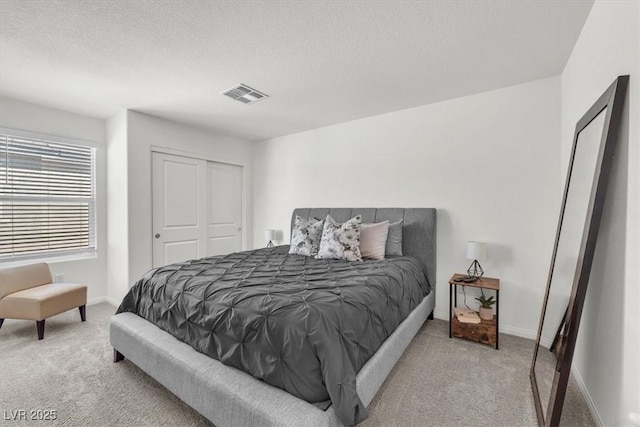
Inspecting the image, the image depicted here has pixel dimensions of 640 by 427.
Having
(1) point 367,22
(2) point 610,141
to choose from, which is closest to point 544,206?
(2) point 610,141

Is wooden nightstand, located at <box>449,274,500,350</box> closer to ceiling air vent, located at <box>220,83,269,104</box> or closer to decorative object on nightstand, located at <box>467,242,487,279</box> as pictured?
decorative object on nightstand, located at <box>467,242,487,279</box>

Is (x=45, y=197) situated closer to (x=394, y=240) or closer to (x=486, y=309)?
(x=394, y=240)

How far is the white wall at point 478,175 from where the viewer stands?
2.56m

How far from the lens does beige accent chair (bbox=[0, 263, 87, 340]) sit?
261 centimetres

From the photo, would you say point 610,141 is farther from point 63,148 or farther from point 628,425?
point 63,148

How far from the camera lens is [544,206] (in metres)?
2.54

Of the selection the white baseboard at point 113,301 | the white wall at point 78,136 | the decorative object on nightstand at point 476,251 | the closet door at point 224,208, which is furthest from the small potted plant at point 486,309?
the white wall at point 78,136

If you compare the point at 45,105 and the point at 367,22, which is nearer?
the point at 367,22

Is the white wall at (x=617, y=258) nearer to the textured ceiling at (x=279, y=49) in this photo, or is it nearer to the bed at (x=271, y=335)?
the textured ceiling at (x=279, y=49)

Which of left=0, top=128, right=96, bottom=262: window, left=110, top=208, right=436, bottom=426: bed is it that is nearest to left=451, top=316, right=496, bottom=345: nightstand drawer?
left=110, top=208, right=436, bottom=426: bed

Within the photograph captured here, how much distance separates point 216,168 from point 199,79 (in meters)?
2.02

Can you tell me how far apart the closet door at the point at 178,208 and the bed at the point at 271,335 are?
1633mm

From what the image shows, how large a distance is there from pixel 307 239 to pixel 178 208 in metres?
2.00

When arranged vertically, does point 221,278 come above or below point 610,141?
Answer: below
